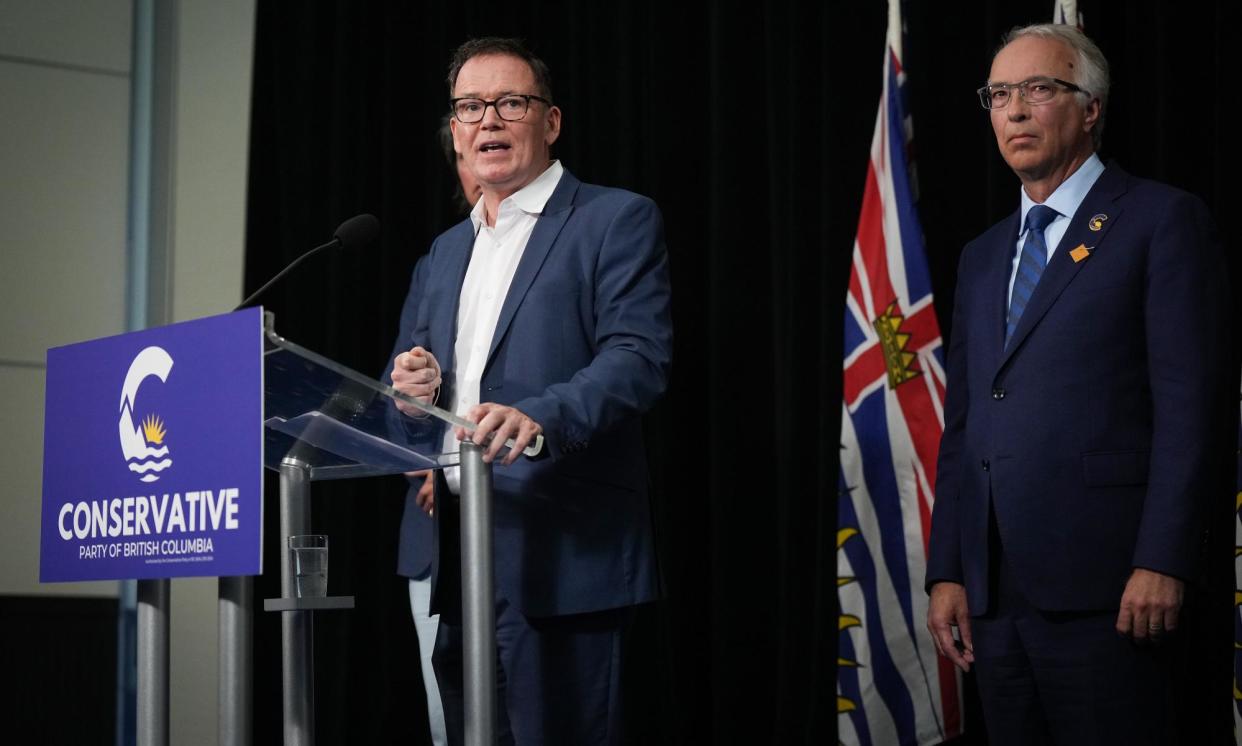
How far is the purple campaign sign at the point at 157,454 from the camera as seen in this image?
5.51 ft

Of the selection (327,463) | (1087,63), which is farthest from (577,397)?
(1087,63)

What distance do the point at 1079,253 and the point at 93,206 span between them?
3562 millimetres

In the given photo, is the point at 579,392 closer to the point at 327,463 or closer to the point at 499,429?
the point at 499,429

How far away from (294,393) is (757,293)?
2133mm

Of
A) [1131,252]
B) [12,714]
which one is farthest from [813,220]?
[12,714]

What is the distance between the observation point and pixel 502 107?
2.41 metres

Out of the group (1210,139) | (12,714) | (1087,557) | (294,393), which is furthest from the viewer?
(12,714)

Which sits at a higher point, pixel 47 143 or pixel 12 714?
pixel 47 143

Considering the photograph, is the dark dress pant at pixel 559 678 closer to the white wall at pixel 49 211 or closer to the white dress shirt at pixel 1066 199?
the white dress shirt at pixel 1066 199

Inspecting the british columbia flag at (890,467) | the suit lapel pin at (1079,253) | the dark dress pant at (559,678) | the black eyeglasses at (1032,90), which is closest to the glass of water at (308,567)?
the dark dress pant at (559,678)

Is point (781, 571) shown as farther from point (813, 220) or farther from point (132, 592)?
point (132, 592)

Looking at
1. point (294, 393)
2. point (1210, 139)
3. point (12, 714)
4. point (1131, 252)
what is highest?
point (1210, 139)

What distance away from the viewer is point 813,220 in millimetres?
3699

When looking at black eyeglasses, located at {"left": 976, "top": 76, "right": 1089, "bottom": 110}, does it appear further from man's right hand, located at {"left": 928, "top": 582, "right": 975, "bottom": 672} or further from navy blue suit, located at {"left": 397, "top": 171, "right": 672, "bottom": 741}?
man's right hand, located at {"left": 928, "top": 582, "right": 975, "bottom": 672}
